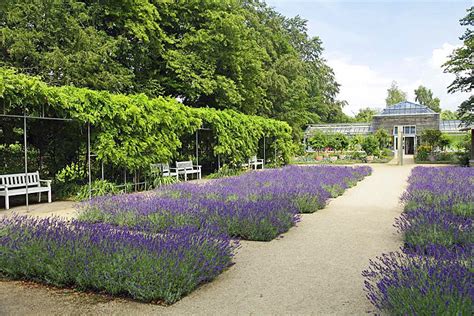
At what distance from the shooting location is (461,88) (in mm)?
25609

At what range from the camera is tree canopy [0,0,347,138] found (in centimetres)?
1692

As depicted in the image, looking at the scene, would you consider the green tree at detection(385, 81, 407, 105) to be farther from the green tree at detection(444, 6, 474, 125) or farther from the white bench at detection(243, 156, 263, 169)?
the white bench at detection(243, 156, 263, 169)

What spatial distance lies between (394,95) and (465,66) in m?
56.2

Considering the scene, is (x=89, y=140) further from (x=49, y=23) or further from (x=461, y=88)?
(x=461, y=88)

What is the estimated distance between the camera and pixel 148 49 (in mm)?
21094

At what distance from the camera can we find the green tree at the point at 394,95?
77062 mm

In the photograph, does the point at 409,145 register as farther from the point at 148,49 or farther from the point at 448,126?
the point at 148,49

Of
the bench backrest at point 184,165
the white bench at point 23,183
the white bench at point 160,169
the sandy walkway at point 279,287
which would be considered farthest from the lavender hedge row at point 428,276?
the bench backrest at point 184,165

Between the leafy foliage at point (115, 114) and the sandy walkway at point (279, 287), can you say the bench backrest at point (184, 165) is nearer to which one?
the leafy foliage at point (115, 114)

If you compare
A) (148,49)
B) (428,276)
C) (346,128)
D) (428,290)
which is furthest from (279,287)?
(346,128)

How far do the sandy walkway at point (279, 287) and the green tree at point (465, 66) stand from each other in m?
22.3

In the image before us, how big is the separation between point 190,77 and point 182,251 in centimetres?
1798

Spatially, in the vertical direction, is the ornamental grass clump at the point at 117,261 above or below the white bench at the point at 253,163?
below

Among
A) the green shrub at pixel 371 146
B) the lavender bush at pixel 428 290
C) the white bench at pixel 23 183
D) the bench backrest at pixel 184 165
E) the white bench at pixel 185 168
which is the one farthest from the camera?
the green shrub at pixel 371 146
